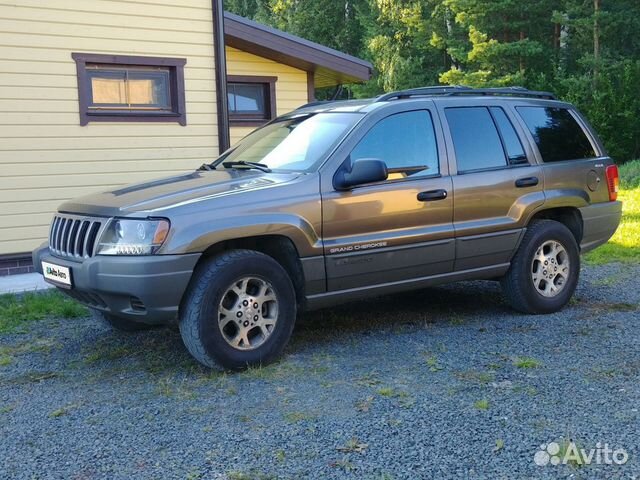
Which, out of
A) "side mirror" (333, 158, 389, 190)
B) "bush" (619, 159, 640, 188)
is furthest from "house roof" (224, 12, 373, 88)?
"bush" (619, 159, 640, 188)

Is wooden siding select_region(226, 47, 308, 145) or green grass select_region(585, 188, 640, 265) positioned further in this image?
wooden siding select_region(226, 47, 308, 145)

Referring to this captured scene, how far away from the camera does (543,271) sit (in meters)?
6.16

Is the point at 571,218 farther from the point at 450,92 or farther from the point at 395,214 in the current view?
the point at 395,214

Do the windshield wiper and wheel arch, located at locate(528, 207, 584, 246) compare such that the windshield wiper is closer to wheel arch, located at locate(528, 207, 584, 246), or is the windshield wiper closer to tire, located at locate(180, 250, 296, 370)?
tire, located at locate(180, 250, 296, 370)

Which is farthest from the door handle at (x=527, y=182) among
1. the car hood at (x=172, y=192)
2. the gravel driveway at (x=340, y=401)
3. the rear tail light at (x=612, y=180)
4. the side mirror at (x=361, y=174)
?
the car hood at (x=172, y=192)

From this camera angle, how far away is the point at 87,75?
28.2 feet

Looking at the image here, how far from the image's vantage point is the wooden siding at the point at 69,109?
8.12 m

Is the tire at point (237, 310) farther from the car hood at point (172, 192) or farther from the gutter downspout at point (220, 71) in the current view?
the gutter downspout at point (220, 71)

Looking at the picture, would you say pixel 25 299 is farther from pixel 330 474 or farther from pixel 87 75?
pixel 330 474

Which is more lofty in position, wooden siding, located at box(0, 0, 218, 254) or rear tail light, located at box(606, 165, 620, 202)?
wooden siding, located at box(0, 0, 218, 254)

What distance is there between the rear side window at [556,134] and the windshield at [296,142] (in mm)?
1808

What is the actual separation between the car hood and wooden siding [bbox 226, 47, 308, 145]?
6.11m

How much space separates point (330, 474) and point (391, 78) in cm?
3200

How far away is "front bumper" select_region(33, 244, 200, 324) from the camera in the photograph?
14.3ft
